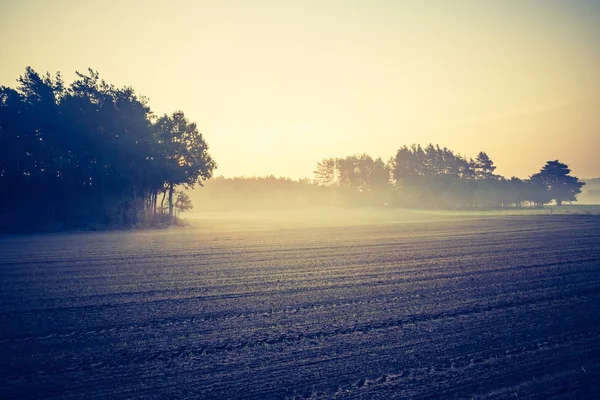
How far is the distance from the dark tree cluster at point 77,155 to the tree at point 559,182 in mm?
105001

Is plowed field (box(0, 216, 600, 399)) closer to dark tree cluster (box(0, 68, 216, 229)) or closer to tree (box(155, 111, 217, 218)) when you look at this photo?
dark tree cluster (box(0, 68, 216, 229))

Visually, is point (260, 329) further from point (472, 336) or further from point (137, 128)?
point (137, 128)

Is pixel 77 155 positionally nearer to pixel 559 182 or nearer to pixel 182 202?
pixel 182 202

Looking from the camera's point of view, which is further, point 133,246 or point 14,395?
point 133,246

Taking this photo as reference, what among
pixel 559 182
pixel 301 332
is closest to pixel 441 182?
pixel 559 182

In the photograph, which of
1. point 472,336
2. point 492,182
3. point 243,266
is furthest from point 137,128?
point 492,182

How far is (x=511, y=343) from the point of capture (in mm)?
5203

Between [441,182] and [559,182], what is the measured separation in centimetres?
4094

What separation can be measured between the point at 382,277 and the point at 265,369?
6313 millimetres

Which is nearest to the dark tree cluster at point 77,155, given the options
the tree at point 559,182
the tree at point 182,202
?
the tree at point 182,202

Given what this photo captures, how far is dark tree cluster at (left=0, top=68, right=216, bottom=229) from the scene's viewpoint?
27.7 m

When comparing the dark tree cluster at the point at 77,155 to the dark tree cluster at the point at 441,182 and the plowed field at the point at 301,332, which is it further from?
the dark tree cluster at the point at 441,182

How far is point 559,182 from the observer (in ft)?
325

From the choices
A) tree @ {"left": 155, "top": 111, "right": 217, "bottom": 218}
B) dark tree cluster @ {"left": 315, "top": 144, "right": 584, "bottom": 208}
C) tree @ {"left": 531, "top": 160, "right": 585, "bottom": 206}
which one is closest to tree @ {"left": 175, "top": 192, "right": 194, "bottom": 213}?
tree @ {"left": 155, "top": 111, "right": 217, "bottom": 218}
